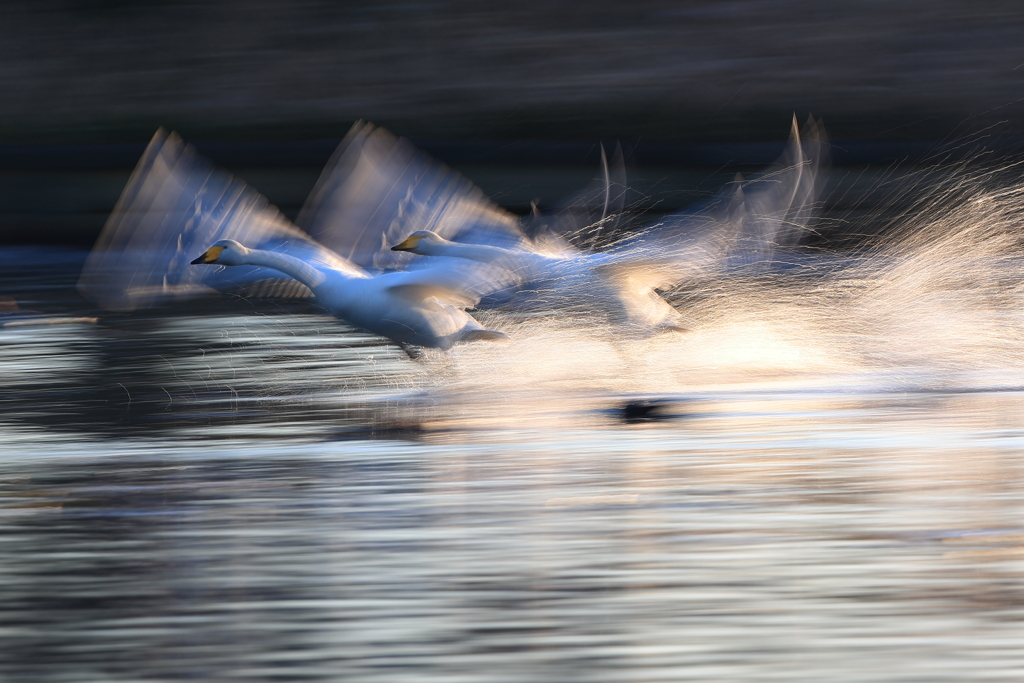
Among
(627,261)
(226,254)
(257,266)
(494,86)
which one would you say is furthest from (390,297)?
(494,86)

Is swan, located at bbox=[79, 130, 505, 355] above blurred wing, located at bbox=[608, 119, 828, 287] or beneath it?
beneath

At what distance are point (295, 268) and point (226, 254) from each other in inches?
19.1

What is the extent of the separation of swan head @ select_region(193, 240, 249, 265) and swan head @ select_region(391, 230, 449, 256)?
88cm

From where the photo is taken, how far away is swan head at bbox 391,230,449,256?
10047mm

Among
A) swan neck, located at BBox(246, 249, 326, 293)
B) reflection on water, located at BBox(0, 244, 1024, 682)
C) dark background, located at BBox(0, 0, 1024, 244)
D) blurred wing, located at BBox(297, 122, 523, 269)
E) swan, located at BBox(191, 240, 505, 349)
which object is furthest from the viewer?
dark background, located at BBox(0, 0, 1024, 244)

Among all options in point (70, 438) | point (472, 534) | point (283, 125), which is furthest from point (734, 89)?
point (472, 534)

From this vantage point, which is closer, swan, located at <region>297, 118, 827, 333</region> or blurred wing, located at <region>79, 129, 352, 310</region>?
swan, located at <region>297, 118, 827, 333</region>

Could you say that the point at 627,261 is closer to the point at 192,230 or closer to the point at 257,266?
the point at 257,266

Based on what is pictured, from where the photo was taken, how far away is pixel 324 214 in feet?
35.9

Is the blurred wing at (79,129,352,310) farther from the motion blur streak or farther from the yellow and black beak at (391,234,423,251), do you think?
the motion blur streak

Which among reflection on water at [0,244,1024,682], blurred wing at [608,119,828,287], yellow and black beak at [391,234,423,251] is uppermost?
blurred wing at [608,119,828,287]

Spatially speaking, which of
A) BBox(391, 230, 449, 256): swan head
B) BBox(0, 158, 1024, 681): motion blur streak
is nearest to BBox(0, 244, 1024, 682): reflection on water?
BBox(0, 158, 1024, 681): motion blur streak

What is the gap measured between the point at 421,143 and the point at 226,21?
6130mm

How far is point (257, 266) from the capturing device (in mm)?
9961
